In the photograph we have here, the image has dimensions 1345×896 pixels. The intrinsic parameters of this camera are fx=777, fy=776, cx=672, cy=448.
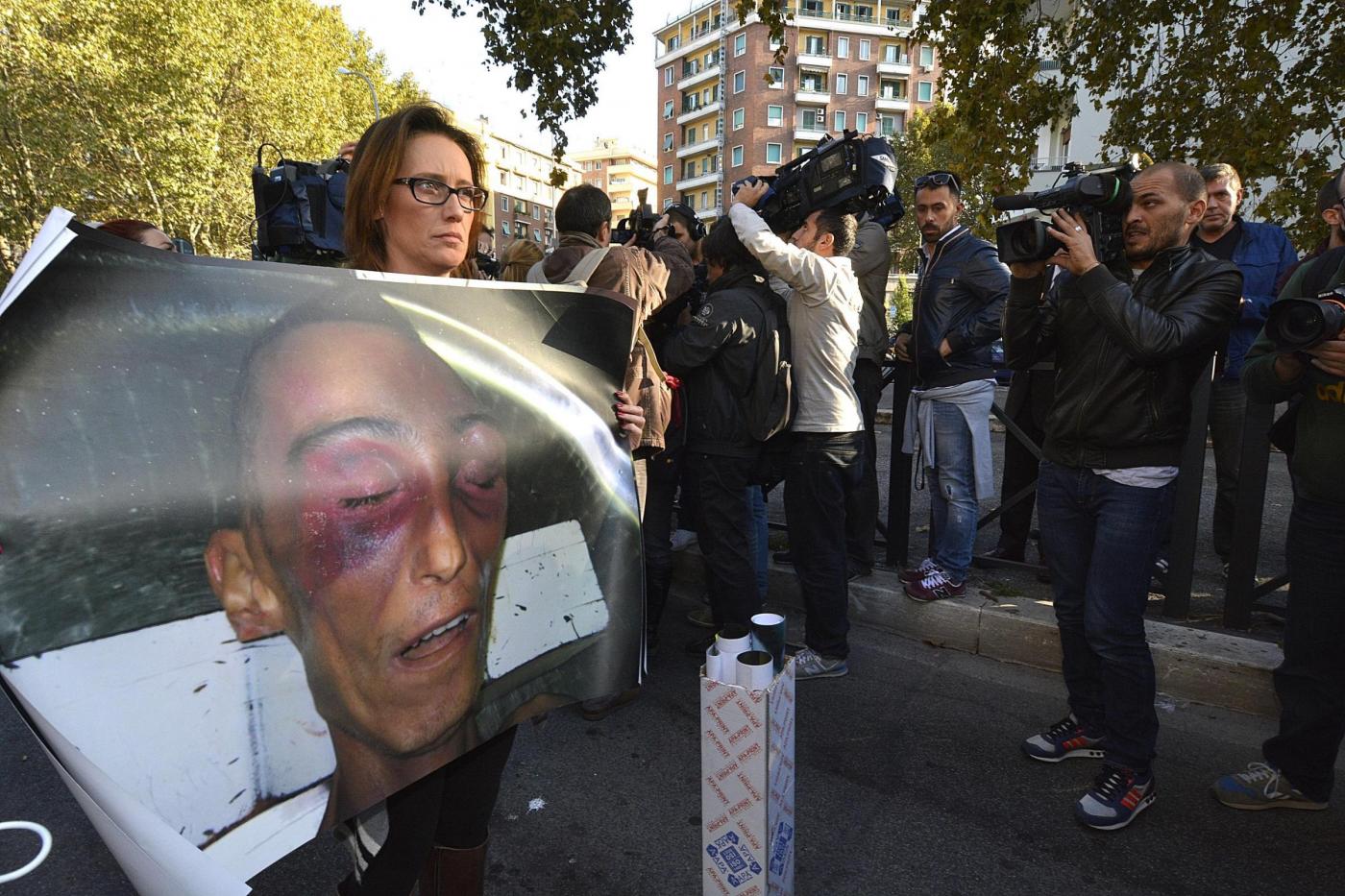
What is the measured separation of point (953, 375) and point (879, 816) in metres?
2.25

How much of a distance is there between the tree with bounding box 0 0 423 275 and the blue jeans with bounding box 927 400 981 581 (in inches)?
830

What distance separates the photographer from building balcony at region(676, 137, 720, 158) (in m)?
60.2

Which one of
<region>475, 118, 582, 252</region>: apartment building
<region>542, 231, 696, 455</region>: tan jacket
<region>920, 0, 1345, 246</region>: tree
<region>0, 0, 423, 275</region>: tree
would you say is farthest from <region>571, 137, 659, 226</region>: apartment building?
<region>542, 231, 696, 455</region>: tan jacket

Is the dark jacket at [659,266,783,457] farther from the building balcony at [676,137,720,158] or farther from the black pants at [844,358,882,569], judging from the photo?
the building balcony at [676,137,720,158]

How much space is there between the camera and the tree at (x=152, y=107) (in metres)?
18.1

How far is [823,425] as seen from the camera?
129 inches

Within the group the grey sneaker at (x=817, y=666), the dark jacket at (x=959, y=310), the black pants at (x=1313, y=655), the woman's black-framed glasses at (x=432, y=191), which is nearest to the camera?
the woman's black-framed glasses at (x=432, y=191)

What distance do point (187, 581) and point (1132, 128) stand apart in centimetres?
919

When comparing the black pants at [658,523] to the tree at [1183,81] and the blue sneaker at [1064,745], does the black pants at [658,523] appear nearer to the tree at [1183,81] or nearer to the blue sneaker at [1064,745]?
the blue sneaker at [1064,745]

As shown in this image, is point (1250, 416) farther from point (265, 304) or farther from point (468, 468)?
point (265, 304)

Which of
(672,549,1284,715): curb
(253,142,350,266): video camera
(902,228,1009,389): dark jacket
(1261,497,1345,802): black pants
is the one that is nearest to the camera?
(1261,497,1345,802): black pants

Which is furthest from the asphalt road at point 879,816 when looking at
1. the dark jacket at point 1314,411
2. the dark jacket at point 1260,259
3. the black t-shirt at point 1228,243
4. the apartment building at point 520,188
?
the apartment building at point 520,188

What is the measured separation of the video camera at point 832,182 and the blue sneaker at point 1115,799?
2330 mm

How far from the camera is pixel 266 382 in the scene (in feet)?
3.85
